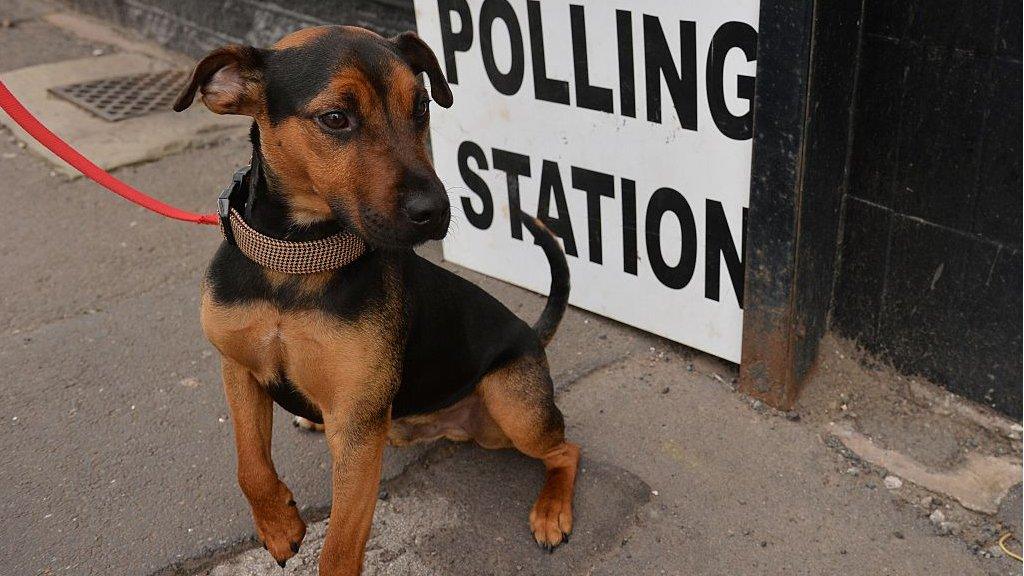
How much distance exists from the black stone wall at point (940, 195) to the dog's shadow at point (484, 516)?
1.22m

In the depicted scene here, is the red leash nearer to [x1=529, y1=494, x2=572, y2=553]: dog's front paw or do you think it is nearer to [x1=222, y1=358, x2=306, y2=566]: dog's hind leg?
[x1=222, y1=358, x2=306, y2=566]: dog's hind leg

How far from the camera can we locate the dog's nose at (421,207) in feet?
7.70

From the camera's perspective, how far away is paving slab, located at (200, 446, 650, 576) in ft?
10.2

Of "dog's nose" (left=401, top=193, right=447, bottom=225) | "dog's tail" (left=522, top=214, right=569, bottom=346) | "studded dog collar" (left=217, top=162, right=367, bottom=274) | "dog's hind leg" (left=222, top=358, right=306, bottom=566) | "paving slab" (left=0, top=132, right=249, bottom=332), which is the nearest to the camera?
"dog's nose" (left=401, top=193, right=447, bottom=225)

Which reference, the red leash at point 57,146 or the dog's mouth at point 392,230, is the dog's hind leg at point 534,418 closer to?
the dog's mouth at point 392,230

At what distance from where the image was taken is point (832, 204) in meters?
3.54

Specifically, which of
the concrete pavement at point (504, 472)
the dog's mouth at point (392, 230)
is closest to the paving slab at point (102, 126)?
the concrete pavement at point (504, 472)

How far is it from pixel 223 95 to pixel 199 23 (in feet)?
16.7

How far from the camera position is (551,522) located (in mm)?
3191

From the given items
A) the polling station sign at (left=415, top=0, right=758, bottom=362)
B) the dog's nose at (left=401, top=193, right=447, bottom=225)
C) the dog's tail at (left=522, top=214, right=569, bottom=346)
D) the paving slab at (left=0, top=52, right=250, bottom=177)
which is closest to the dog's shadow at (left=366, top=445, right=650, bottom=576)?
the dog's tail at (left=522, top=214, right=569, bottom=346)

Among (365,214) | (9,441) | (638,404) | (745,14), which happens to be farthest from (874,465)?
(9,441)

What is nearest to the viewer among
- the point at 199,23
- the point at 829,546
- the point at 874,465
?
the point at 829,546

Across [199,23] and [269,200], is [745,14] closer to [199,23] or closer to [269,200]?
[269,200]

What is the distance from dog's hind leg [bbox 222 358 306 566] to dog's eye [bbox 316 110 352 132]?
84 cm
